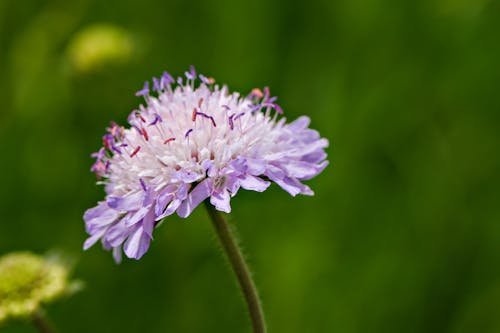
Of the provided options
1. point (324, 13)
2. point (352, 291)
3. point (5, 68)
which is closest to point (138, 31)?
point (5, 68)

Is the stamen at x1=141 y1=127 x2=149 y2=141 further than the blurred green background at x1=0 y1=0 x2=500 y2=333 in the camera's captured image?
No

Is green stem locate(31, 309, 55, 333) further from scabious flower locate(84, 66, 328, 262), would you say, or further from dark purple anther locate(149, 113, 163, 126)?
dark purple anther locate(149, 113, 163, 126)

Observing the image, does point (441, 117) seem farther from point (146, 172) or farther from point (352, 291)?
point (146, 172)

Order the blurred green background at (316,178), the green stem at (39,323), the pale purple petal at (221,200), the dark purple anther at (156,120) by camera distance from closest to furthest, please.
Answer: the pale purple petal at (221,200) → the dark purple anther at (156,120) → the green stem at (39,323) → the blurred green background at (316,178)

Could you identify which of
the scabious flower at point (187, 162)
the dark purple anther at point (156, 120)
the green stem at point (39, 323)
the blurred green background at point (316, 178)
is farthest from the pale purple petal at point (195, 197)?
the blurred green background at point (316, 178)

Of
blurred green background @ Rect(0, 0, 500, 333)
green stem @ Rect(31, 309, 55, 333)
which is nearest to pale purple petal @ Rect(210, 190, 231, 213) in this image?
green stem @ Rect(31, 309, 55, 333)

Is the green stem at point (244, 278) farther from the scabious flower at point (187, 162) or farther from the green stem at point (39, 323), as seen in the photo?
the green stem at point (39, 323)
